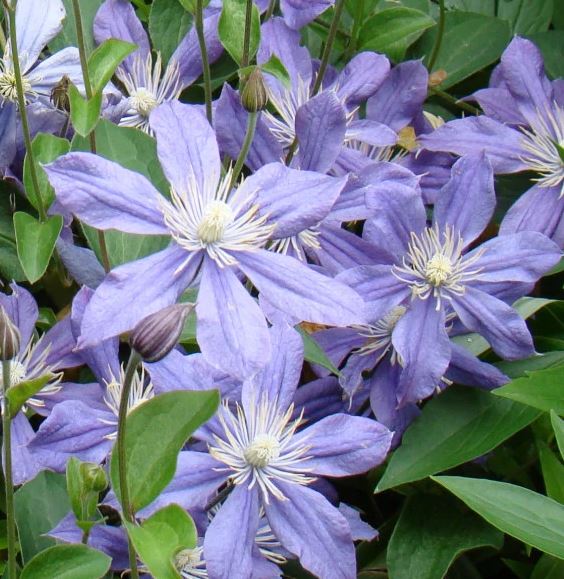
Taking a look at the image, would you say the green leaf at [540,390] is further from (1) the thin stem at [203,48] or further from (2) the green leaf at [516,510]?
(1) the thin stem at [203,48]

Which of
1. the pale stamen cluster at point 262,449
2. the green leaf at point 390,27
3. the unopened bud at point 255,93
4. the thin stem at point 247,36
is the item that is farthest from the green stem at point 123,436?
the green leaf at point 390,27

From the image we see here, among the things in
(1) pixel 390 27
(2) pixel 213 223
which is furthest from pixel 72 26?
(2) pixel 213 223

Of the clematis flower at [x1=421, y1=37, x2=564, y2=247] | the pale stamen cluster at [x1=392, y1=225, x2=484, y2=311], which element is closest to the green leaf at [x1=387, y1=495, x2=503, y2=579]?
the pale stamen cluster at [x1=392, y1=225, x2=484, y2=311]

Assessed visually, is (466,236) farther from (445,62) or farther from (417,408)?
(445,62)

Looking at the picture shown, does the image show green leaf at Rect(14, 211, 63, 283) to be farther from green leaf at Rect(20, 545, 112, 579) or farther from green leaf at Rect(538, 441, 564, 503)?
green leaf at Rect(538, 441, 564, 503)

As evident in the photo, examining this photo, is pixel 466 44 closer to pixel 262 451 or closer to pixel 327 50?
pixel 327 50

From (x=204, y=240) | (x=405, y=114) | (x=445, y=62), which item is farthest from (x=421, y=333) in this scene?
(x=445, y=62)
